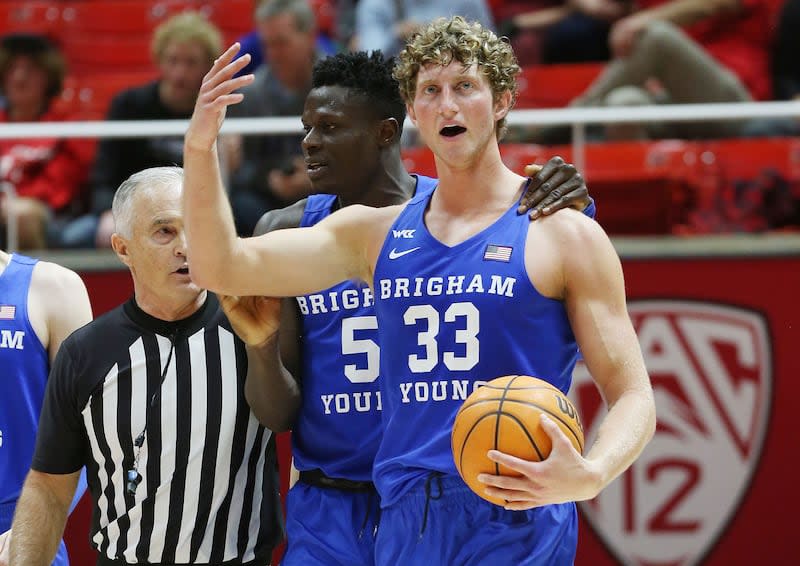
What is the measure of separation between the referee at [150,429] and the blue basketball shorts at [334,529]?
16 cm

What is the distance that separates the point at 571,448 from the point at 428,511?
0.69 meters

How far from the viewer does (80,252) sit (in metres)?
7.46

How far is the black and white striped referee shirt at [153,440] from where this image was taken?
4.31 m

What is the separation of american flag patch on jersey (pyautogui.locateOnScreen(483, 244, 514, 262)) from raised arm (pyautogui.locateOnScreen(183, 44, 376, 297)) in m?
0.45

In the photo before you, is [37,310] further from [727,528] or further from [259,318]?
[727,528]

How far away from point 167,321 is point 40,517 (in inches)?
29.5

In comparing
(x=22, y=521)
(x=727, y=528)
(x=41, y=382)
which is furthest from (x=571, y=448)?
(x=727, y=528)

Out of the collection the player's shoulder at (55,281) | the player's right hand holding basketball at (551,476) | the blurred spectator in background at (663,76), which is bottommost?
the player's right hand holding basketball at (551,476)

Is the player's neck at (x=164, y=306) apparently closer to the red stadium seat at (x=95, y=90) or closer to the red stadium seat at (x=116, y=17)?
the red stadium seat at (x=95, y=90)

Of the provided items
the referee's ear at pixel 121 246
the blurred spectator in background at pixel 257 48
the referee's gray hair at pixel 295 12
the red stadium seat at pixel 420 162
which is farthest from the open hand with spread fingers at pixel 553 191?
the blurred spectator in background at pixel 257 48

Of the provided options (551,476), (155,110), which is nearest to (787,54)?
(155,110)

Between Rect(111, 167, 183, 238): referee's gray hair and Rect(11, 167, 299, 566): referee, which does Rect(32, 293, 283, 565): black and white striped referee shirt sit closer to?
Rect(11, 167, 299, 566): referee

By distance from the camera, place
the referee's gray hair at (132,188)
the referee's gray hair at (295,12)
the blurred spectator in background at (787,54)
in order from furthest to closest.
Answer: the blurred spectator in background at (787,54)
the referee's gray hair at (295,12)
the referee's gray hair at (132,188)

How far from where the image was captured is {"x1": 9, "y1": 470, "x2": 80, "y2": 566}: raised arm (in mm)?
4250
